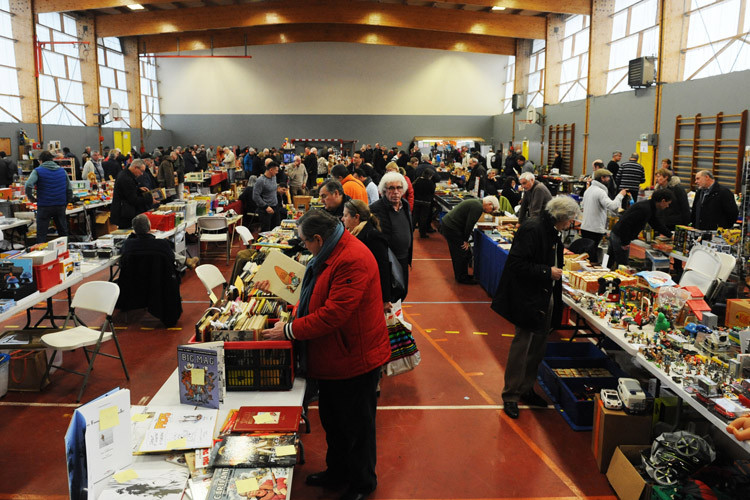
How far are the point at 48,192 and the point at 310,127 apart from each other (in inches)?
709

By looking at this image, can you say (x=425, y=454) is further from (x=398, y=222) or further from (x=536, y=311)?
(x=398, y=222)

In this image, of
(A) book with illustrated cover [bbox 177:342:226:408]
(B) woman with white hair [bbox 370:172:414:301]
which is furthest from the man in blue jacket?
(A) book with illustrated cover [bbox 177:342:226:408]

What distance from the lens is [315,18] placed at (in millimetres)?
17719

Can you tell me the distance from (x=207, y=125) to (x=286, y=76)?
4.17 m

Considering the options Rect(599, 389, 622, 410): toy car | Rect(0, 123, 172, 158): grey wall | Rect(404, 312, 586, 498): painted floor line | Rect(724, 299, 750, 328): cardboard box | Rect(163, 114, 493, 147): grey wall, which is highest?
Rect(163, 114, 493, 147): grey wall

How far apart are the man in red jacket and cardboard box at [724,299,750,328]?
8.14 ft

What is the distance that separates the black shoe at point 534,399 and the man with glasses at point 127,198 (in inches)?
225

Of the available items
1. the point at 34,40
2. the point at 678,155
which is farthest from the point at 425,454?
the point at 34,40

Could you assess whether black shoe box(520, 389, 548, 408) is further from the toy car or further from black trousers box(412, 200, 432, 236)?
black trousers box(412, 200, 432, 236)

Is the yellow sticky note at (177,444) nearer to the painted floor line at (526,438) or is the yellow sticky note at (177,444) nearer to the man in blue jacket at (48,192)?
the painted floor line at (526,438)

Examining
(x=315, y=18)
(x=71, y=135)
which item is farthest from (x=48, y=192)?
(x=315, y=18)

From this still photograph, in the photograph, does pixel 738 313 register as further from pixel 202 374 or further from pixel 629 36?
pixel 629 36

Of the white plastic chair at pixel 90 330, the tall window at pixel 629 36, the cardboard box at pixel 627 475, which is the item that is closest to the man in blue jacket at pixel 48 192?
the white plastic chair at pixel 90 330

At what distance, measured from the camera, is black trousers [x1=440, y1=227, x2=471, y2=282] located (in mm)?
7538
